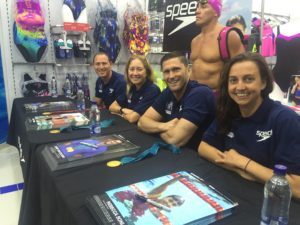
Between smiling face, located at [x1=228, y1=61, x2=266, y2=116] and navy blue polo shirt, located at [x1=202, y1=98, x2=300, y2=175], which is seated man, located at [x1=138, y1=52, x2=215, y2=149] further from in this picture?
smiling face, located at [x1=228, y1=61, x2=266, y2=116]

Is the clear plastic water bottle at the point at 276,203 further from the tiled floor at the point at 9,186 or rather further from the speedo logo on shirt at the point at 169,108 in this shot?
the tiled floor at the point at 9,186

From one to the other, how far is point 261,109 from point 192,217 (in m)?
0.67

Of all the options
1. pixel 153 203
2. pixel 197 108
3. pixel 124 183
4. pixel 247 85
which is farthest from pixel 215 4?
pixel 153 203

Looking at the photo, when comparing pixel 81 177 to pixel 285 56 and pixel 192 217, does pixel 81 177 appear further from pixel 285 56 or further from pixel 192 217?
pixel 285 56

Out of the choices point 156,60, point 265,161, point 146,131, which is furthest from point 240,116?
point 156,60

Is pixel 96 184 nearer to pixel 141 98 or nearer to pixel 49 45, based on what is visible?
pixel 141 98

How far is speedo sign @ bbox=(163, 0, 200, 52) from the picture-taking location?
12.3 ft

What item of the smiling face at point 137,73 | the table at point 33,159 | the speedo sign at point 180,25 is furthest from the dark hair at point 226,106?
the speedo sign at point 180,25

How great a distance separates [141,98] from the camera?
2648 mm

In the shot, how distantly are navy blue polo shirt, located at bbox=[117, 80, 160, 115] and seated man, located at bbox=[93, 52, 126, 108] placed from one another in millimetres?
400

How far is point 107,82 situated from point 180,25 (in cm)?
138

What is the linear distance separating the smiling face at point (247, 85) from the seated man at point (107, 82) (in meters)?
2.05

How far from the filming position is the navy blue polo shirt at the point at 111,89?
329cm

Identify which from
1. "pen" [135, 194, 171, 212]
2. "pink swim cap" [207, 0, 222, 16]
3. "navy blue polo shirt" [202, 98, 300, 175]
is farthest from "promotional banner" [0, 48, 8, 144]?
"pen" [135, 194, 171, 212]
